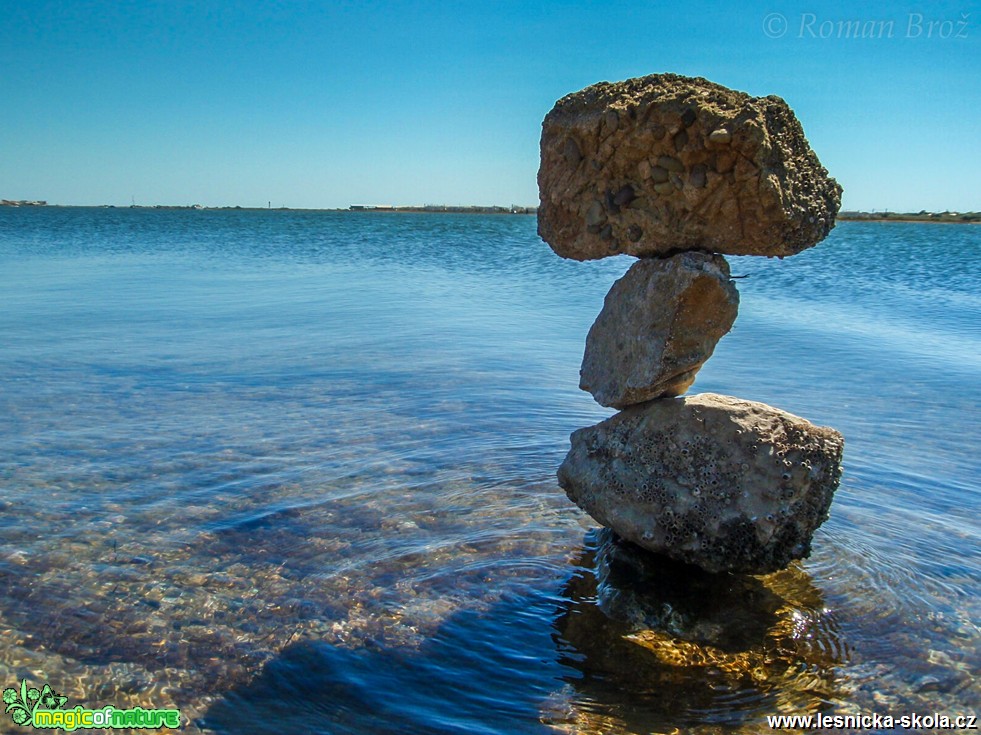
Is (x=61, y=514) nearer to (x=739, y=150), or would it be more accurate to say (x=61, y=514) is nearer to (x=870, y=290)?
(x=739, y=150)

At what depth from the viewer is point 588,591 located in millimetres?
6238

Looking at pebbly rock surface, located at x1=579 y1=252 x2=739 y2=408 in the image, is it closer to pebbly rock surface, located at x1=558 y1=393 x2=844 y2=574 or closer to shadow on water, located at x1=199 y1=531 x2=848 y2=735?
pebbly rock surface, located at x1=558 y1=393 x2=844 y2=574

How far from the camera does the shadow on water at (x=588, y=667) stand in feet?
15.5

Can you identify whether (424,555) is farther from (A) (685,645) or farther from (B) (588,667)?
(A) (685,645)

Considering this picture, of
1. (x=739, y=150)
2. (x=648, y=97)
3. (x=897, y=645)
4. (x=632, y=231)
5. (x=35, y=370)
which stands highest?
(x=648, y=97)

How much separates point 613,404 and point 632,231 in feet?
4.28

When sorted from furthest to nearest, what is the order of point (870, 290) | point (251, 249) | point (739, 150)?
point (251, 249) → point (870, 290) → point (739, 150)

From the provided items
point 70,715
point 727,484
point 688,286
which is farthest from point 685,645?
point 70,715

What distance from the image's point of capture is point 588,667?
5.30 m

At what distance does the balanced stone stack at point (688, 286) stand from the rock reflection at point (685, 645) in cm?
37

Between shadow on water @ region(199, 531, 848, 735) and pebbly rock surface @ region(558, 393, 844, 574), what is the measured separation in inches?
16.6

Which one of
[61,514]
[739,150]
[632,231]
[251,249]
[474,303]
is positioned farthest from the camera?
[251,249]

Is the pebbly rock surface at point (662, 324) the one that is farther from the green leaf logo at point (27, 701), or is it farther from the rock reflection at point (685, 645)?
the green leaf logo at point (27, 701)

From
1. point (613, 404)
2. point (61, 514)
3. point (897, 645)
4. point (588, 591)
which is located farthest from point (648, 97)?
point (61, 514)
